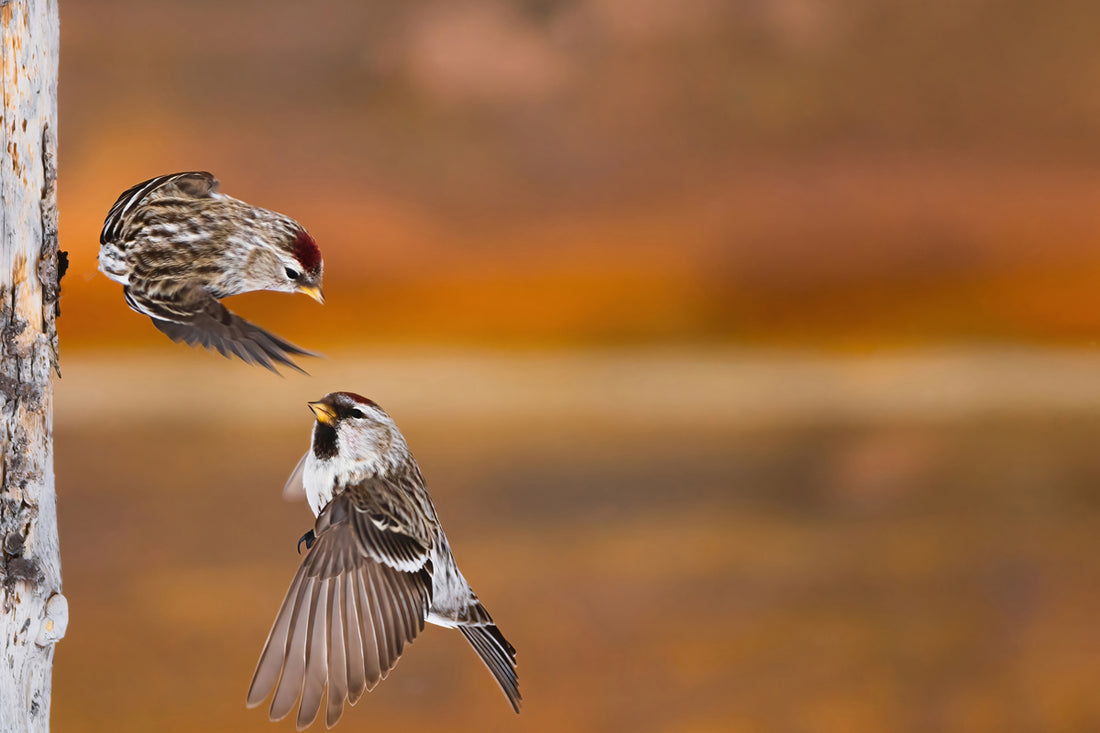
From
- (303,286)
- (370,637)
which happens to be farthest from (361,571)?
(303,286)

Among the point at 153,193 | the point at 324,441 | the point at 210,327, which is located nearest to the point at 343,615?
the point at 324,441

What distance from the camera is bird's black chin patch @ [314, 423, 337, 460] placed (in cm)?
99

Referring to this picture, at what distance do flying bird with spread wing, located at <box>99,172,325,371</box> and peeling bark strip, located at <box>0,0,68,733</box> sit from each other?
69 millimetres

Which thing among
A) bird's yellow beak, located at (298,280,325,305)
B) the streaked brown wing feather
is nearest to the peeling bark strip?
→ the streaked brown wing feather

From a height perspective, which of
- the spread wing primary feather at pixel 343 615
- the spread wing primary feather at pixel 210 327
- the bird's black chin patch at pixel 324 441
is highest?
the spread wing primary feather at pixel 210 327

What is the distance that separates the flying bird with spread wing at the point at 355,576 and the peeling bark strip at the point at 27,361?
9.3 inches

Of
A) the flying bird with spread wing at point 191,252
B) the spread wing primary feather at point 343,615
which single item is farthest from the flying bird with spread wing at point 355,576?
the flying bird with spread wing at point 191,252

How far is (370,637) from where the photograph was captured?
92cm

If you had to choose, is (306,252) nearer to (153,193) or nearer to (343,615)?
(153,193)

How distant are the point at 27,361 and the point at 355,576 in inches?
14.3

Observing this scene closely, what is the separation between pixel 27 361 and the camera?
955 millimetres

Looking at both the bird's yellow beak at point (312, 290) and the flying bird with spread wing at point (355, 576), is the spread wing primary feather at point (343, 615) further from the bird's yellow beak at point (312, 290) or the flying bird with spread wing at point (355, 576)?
the bird's yellow beak at point (312, 290)

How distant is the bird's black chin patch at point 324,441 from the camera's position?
991mm

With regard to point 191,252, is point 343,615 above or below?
below
